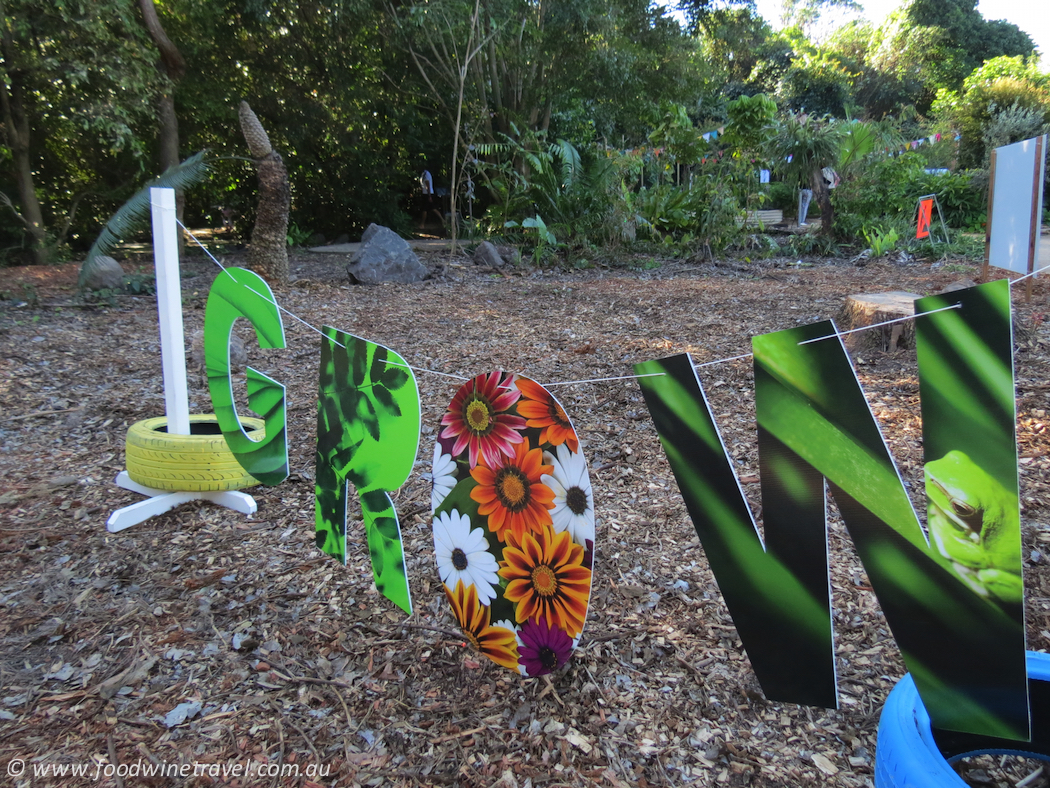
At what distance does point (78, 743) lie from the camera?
5.32 ft

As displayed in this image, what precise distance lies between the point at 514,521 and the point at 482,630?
315 millimetres

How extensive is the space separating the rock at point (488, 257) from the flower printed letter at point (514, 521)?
7576 millimetres

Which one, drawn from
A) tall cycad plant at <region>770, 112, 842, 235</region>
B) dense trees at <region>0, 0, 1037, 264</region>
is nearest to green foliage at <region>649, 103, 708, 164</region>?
dense trees at <region>0, 0, 1037, 264</region>

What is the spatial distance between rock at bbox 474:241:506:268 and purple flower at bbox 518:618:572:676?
7.70 metres

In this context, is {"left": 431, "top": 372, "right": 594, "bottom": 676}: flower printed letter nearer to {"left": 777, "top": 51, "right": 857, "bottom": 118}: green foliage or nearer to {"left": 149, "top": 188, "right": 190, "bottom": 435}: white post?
{"left": 149, "top": 188, "right": 190, "bottom": 435}: white post

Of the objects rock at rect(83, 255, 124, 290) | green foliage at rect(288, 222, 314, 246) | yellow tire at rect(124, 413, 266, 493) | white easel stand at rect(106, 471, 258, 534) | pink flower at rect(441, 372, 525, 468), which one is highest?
green foliage at rect(288, 222, 314, 246)

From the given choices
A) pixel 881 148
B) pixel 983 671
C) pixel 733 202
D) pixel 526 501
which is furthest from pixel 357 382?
pixel 881 148

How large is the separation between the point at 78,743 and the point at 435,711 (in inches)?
33.2

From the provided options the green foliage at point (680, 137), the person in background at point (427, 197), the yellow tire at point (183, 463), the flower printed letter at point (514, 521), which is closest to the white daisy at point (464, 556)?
the flower printed letter at point (514, 521)

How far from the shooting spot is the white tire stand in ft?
8.23

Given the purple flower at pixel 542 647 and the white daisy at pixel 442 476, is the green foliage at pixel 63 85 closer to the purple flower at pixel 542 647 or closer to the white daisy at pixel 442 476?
the white daisy at pixel 442 476

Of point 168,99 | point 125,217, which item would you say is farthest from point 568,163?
point 168,99

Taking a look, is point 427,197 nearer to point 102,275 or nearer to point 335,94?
point 335,94

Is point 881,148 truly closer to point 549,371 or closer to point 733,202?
point 733,202
